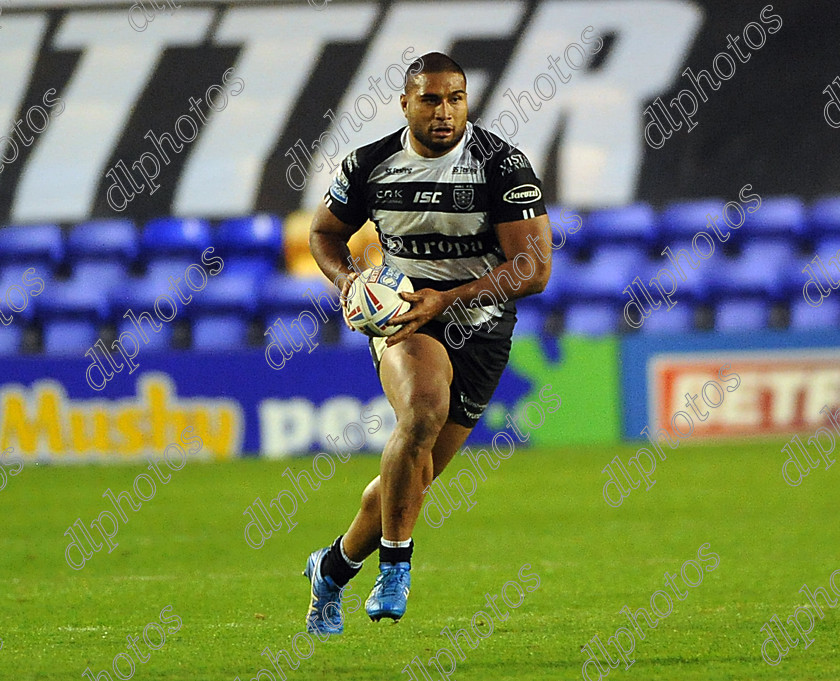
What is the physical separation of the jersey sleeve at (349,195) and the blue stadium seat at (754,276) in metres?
10.5

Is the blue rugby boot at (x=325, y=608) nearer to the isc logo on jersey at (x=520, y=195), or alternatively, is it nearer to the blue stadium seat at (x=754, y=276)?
the isc logo on jersey at (x=520, y=195)

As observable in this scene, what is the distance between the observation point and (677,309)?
49.7 ft

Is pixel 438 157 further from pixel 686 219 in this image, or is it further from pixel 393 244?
pixel 686 219

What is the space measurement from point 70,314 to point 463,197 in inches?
428

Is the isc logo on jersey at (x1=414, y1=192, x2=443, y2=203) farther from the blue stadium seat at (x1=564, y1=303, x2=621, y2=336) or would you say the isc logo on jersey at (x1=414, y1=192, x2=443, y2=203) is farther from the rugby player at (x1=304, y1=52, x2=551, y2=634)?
the blue stadium seat at (x1=564, y1=303, x2=621, y2=336)

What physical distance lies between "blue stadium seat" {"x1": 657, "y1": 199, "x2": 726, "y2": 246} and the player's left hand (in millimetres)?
10719

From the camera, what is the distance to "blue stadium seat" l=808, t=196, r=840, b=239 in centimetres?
1555

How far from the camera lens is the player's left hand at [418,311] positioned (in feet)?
16.4

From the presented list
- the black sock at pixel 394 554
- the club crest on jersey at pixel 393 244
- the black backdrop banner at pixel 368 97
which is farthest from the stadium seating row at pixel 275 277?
the black sock at pixel 394 554

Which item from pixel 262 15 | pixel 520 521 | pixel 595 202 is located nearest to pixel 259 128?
pixel 262 15

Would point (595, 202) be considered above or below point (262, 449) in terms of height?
above

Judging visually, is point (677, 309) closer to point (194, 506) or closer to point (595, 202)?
point (595, 202)

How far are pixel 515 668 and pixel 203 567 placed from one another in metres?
3.40

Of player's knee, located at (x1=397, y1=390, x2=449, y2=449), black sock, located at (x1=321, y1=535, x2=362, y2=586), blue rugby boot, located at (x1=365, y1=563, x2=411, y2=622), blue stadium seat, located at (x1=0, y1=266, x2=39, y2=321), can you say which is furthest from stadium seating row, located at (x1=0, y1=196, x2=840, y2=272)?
blue rugby boot, located at (x1=365, y1=563, x2=411, y2=622)
